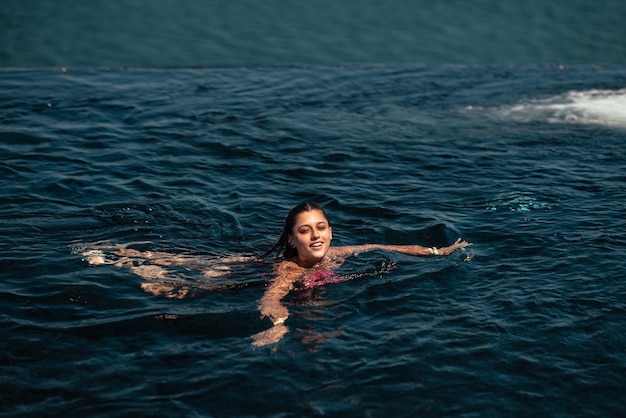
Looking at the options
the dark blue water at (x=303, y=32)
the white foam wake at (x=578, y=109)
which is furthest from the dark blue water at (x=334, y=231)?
the dark blue water at (x=303, y=32)

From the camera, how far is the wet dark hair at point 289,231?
27.3 ft

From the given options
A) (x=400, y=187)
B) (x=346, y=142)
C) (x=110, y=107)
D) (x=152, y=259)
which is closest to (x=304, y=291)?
(x=152, y=259)

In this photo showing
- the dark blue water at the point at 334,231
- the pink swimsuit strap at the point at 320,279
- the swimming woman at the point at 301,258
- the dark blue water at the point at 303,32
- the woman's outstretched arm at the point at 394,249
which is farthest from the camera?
the dark blue water at the point at 303,32

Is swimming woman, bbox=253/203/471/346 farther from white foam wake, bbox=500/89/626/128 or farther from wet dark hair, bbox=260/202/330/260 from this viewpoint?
white foam wake, bbox=500/89/626/128

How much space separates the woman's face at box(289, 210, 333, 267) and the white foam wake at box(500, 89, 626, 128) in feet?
22.6

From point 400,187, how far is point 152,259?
384 centimetres

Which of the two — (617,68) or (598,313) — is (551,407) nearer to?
(598,313)

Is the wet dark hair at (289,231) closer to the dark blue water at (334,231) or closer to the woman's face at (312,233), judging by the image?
the woman's face at (312,233)

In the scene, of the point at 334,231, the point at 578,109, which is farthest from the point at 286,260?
the point at 578,109

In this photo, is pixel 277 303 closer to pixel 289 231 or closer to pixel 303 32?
pixel 289 231

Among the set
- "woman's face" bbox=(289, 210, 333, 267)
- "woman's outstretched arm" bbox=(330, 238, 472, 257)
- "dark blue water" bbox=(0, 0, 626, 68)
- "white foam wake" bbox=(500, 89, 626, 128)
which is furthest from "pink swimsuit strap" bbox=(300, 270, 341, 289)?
"dark blue water" bbox=(0, 0, 626, 68)

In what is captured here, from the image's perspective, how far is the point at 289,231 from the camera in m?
8.47

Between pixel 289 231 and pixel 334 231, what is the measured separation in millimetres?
1649

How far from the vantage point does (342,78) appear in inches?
664
